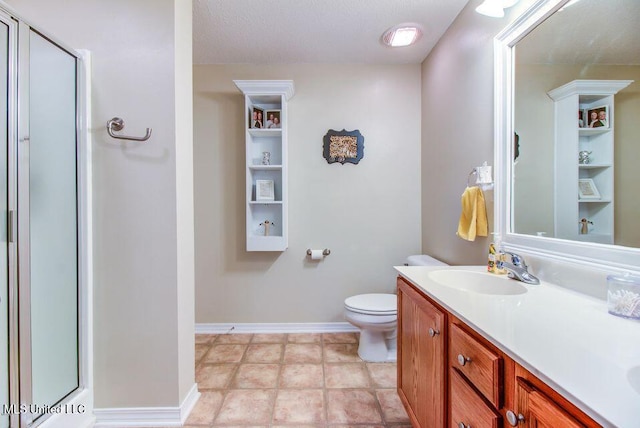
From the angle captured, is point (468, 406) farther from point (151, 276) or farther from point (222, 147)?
point (222, 147)

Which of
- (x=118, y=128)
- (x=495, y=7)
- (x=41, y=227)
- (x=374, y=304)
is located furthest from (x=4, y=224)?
(x=495, y=7)

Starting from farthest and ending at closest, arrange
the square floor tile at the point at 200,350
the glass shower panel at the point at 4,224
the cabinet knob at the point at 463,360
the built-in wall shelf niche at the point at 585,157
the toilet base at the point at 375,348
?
the square floor tile at the point at 200,350 → the toilet base at the point at 375,348 → the glass shower panel at the point at 4,224 → the built-in wall shelf niche at the point at 585,157 → the cabinet knob at the point at 463,360

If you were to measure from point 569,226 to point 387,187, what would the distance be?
1.46 meters

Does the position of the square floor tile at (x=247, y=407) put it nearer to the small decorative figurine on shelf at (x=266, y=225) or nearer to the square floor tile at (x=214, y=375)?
the square floor tile at (x=214, y=375)

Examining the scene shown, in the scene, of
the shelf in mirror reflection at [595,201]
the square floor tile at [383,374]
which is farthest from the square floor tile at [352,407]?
the shelf in mirror reflection at [595,201]

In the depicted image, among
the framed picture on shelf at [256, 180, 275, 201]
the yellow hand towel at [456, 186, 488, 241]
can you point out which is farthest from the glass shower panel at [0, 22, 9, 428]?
the yellow hand towel at [456, 186, 488, 241]

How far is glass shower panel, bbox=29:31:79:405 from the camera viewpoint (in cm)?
121

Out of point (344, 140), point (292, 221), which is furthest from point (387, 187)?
point (292, 221)

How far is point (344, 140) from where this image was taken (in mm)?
2426

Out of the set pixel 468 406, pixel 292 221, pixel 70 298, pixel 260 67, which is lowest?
pixel 468 406

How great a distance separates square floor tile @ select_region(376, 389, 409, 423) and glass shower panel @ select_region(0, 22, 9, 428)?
5.53 ft

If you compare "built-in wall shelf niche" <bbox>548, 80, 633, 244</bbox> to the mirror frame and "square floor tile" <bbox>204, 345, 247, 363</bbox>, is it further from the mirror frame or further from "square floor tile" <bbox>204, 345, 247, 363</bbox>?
"square floor tile" <bbox>204, 345, 247, 363</bbox>

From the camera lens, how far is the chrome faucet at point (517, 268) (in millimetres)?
1154

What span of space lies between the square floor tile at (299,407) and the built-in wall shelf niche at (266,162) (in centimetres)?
107
